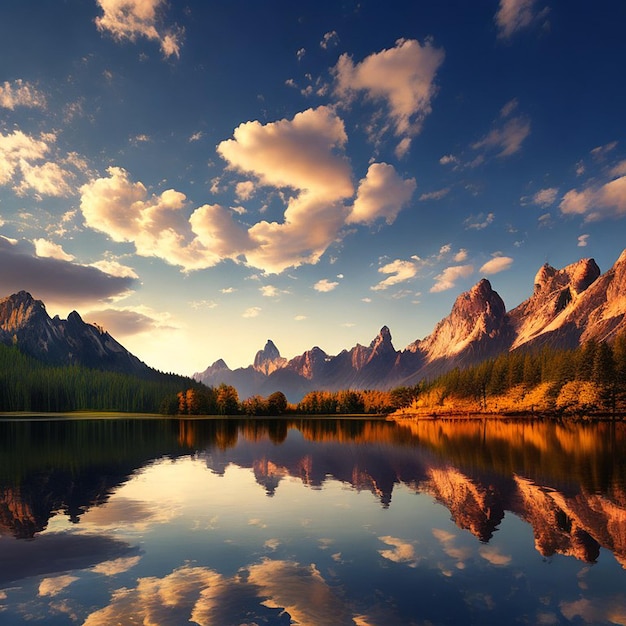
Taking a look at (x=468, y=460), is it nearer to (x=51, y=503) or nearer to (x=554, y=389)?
Answer: (x=51, y=503)

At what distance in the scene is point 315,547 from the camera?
71.2ft

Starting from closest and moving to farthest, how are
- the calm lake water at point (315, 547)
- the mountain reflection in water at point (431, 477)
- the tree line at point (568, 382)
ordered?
1. the calm lake water at point (315, 547)
2. the mountain reflection in water at point (431, 477)
3. the tree line at point (568, 382)

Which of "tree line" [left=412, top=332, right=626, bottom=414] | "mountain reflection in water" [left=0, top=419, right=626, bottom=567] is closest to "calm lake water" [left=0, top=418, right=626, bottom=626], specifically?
"mountain reflection in water" [left=0, top=419, right=626, bottom=567]

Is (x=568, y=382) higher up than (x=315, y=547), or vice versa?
(x=568, y=382)

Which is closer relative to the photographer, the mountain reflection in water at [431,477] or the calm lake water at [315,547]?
the calm lake water at [315,547]

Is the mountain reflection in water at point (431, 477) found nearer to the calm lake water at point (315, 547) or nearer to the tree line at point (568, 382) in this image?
the calm lake water at point (315, 547)

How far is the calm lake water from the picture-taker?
15.2 metres

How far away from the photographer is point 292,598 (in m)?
16.0

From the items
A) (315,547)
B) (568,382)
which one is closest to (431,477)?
(315,547)

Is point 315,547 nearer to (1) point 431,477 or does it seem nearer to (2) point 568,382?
(1) point 431,477

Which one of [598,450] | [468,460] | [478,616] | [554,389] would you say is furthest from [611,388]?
[478,616]

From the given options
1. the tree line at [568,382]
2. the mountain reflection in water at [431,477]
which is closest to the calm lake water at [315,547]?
the mountain reflection in water at [431,477]

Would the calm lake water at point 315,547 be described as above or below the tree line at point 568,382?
below

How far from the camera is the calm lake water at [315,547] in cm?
1517
